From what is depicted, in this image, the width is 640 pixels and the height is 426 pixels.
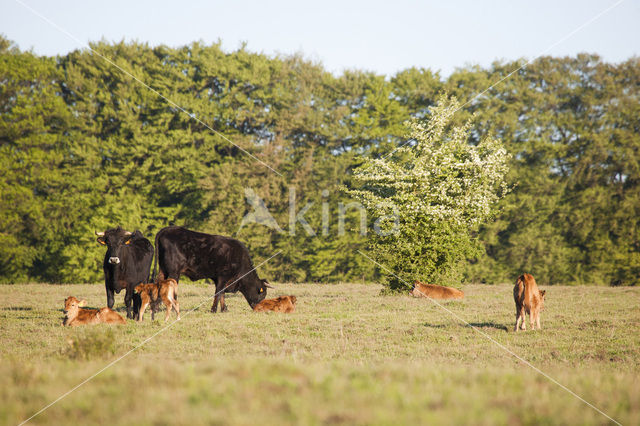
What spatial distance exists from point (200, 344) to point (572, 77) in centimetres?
3666

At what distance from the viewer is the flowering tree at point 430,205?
838 inches

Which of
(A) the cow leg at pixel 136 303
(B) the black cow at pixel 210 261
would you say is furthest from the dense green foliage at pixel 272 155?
(A) the cow leg at pixel 136 303

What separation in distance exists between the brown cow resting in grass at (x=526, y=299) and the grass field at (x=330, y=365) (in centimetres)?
56

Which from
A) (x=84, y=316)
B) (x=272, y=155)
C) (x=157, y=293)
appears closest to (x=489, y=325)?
(x=157, y=293)

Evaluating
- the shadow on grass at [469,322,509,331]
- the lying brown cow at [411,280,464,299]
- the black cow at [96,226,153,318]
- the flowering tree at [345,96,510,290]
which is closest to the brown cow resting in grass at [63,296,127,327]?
the black cow at [96,226,153,318]

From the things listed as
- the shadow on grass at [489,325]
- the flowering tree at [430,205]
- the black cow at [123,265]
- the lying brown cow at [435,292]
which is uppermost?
the flowering tree at [430,205]

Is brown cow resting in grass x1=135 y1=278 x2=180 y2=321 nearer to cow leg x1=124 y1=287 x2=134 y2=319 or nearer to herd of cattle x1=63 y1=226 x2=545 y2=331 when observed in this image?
herd of cattle x1=63 y1=226 x2=545 y2=331

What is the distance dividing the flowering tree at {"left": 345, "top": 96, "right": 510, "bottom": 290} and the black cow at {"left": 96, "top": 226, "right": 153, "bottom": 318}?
8979 mm

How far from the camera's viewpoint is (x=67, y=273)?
34.5 m

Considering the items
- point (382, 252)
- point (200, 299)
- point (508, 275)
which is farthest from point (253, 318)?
point (508, 275)

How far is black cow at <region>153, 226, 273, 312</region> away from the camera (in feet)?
54.0

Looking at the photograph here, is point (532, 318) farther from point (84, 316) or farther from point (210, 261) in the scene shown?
point (84, 316)

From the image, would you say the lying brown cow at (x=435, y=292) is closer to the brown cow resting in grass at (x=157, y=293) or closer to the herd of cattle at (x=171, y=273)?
the herd of cattle at (x=171, y=273)

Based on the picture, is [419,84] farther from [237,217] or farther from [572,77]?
[237,217]
